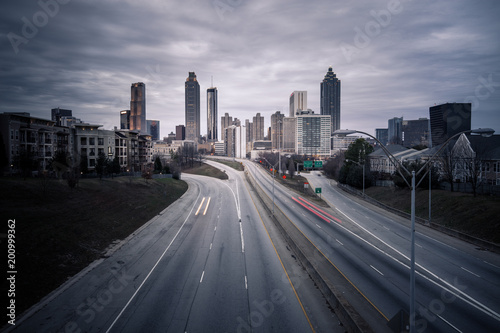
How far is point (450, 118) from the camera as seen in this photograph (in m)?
170

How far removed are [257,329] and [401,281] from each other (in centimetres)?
1140

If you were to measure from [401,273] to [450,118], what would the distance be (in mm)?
194572

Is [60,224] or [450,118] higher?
[450,118]

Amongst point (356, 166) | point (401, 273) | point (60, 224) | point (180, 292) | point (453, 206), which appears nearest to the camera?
point (180, 292)

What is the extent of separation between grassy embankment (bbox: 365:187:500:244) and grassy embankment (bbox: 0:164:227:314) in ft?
124

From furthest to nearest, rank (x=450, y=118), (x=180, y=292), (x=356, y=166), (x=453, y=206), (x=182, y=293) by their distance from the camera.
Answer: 1. (x=450, y=118)
2. (x=356, y=166)
3. (x=453, y=206)
4. (x=180, y=292)
5. (x=182, y=293)

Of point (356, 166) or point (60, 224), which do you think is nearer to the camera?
point (60, 224)

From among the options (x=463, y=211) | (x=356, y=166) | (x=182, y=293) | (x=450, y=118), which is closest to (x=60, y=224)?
(x=182, y=293)

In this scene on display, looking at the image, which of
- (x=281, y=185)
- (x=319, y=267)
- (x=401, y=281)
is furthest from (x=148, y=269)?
(x=281, y=185)

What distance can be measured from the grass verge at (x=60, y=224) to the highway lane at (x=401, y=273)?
2072 cm

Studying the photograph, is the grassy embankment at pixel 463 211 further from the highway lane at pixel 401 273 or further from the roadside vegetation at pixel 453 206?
the highway lane at pixel 401 273

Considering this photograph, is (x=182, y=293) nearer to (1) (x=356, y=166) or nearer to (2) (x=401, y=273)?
(2) (x=401, y=273)

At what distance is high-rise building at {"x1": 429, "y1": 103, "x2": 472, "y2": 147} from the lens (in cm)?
13888

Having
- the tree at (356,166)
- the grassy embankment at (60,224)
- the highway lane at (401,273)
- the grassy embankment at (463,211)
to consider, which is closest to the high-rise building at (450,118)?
the tree at (356,166)
